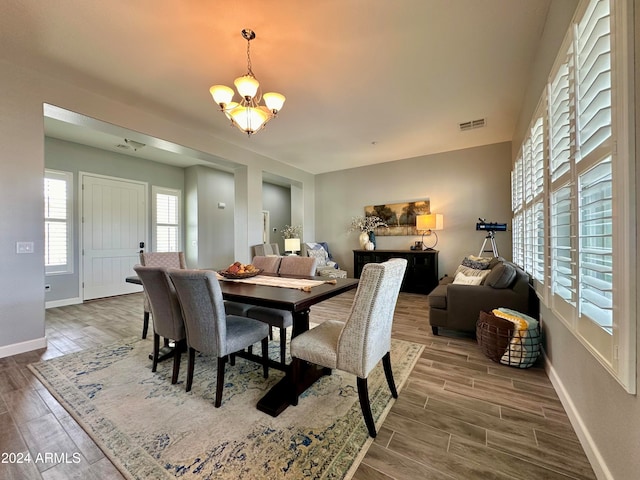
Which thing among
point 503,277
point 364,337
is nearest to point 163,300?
point 364,337

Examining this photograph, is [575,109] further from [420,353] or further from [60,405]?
[60,405]

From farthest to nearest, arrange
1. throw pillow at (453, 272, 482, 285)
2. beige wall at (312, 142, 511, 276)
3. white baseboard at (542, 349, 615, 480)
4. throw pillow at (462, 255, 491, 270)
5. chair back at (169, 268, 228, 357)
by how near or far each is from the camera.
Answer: beige wall at (312, 142, 511, 276)
throw pillow at (462, 255, 491, 270)
throw pillow at (453, 272, 482, 285)
chair back at (169, 268, 228, 357)
white baseboard at (542, 349, 615, 480)

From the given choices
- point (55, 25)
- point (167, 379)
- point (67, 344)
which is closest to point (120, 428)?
point (167, 379)

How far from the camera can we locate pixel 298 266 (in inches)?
112

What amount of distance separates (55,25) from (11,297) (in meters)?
2.53

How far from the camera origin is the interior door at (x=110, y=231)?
496 centimetres

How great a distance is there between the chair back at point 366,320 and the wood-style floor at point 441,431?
0.44 m

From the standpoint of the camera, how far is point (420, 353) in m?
2.59

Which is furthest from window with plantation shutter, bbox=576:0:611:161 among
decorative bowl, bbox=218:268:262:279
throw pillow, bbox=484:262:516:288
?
decorative bowl, bbox=218:268:262:279

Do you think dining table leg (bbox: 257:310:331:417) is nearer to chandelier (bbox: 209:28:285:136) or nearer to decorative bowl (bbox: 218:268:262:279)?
decorative bowl (bbox: 218:268:262:279)

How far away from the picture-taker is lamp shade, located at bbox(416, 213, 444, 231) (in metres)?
5.00

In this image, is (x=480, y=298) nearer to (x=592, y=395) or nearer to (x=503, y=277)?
(x=503, y=277)

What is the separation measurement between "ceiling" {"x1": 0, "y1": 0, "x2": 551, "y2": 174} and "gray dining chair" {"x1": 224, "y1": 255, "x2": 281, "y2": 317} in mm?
1967

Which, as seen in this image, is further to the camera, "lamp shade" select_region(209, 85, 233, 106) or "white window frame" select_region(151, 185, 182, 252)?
"white window frame" select_region(151, 185, 182, 252)
